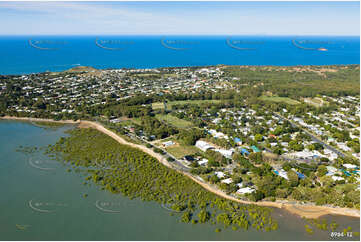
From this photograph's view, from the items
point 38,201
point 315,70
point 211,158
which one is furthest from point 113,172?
point 315,70

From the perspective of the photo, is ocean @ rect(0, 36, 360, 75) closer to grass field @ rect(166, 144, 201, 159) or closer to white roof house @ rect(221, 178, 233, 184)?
grass field @ rect(166, 144, 201, 159)

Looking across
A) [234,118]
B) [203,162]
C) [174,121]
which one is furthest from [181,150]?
[234,118]

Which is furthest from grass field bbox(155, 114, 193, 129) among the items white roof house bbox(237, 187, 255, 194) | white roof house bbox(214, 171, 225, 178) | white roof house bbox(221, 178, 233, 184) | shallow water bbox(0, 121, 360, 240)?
shallow water bbox(0, 121, 360, 240)

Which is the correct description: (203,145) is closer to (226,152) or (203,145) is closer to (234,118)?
(226,152)

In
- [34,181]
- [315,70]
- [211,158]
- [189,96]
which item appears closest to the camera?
[34,181]

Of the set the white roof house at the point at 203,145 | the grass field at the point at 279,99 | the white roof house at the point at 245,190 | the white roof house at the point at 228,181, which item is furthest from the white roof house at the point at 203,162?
the grass field at the point at 279,99

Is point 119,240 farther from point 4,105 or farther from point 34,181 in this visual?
point 4,105
